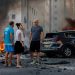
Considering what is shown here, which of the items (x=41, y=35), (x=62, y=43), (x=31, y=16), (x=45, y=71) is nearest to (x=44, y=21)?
(x=31, y=16)

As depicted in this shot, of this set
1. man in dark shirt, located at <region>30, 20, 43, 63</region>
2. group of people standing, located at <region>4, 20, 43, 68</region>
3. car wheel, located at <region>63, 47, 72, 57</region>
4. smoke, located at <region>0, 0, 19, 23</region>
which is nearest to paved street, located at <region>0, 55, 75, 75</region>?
group of people standing, located at <region>4, 20, 43, 68</region>

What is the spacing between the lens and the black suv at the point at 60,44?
22375mm

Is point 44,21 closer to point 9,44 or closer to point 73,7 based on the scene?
point 73,7

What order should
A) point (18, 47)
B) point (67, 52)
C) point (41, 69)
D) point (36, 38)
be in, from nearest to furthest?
point (41, 69), point (18, 47), point (36, 38), point (67, 52)

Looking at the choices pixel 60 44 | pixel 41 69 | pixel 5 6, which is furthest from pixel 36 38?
pixel 5 6

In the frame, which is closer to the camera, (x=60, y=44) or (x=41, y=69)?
(x=41, y=69)

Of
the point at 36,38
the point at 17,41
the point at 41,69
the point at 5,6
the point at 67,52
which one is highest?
the point at 5,6

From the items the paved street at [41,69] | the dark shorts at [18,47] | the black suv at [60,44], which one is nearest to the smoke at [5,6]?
the black suv at [60,44]

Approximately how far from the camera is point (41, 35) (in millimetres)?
18031

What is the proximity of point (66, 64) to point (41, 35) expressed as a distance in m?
1.57

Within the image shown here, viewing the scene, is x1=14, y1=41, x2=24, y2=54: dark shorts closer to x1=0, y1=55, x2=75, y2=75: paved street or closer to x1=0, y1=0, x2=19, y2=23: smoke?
x1=0, y1=55, x2=75, y2=75: paved street

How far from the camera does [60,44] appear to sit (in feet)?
73.8

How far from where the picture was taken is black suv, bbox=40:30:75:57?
22.4 meters

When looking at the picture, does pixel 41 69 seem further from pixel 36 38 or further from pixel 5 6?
pixel 5 6
